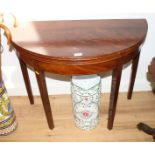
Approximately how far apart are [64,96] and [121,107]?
0.45 metres

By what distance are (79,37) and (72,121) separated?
693 millimetres

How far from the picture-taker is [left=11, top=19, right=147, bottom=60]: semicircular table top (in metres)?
1.21

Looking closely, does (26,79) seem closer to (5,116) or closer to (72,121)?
(5,116)

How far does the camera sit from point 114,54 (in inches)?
47.4

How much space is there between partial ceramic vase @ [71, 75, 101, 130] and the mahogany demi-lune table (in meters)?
0.12

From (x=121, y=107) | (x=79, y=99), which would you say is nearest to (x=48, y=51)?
(x=79, y=99)

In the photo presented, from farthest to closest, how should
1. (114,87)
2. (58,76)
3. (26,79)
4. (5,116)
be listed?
(58,76) → (26,79) → (5,116) → (114,87)

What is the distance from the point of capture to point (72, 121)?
1.78 m

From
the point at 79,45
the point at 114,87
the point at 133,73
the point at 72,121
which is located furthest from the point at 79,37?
the point at 72,121

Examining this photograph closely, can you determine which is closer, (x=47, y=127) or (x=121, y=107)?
(x=47, y=127)
